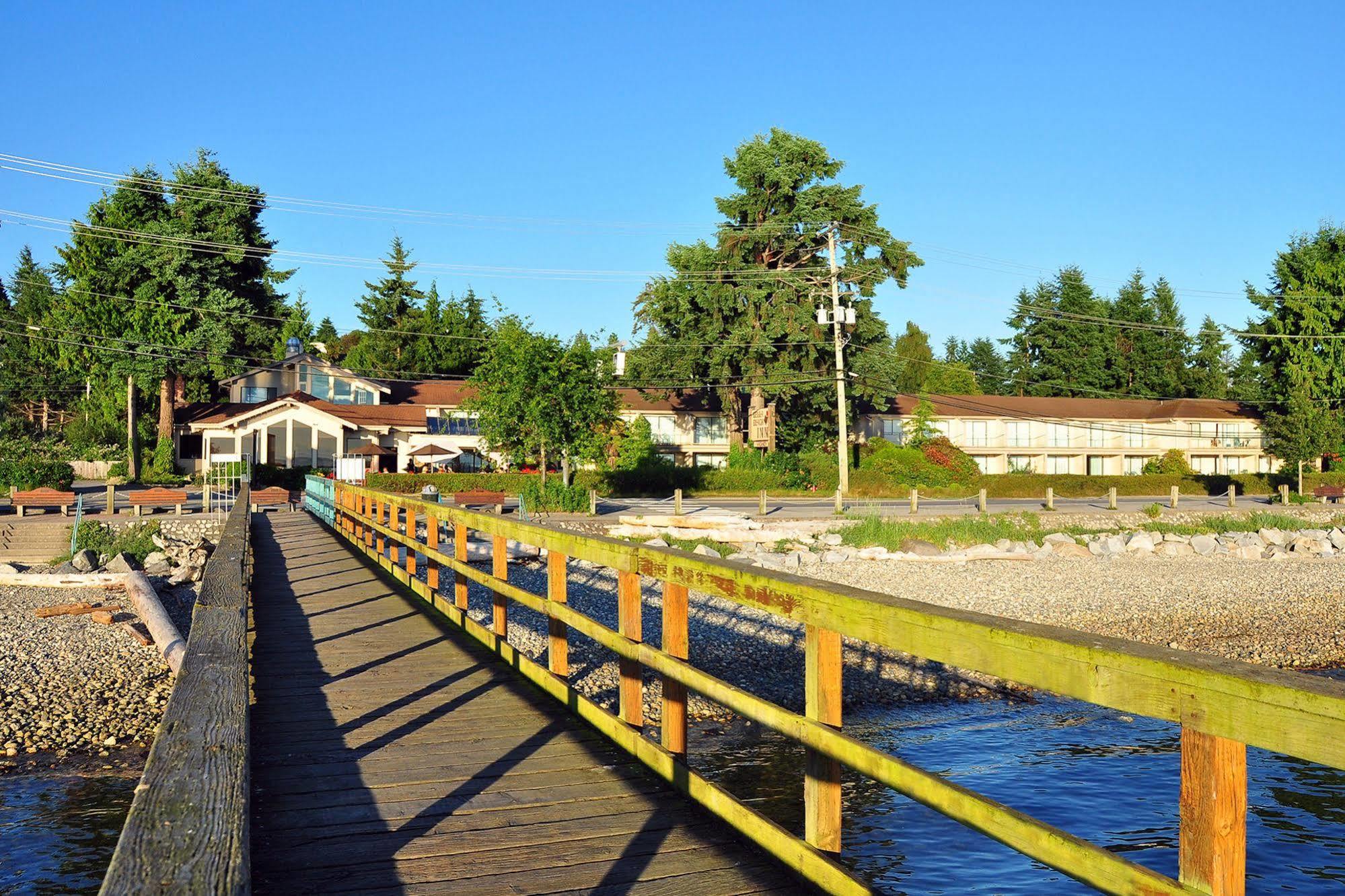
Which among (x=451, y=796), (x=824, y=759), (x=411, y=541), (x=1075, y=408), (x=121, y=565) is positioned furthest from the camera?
(x=1075, y=408)

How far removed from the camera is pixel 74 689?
11.7 metres

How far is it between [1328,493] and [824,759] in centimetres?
5748

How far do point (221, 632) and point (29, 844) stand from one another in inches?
87.9

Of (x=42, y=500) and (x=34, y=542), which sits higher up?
(x=42, y=500)

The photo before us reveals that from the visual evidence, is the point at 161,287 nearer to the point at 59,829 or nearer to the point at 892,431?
the point at 892,431

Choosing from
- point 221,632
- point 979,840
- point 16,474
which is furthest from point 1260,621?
point 16,474

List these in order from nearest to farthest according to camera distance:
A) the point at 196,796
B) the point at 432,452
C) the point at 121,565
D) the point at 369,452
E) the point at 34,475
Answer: the point at 196,796 < the point at 121,565 < the point at 34,475 < the point at 432,452 < the point at 369,452

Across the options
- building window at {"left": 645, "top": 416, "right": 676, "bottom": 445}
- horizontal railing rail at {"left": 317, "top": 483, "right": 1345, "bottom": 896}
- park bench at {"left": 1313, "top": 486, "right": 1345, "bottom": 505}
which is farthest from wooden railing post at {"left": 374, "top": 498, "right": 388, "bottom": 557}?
park bench at {"left": 1313, "top": 486, "right": 1345, "bottom": 505}

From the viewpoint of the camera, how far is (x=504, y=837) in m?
4.34

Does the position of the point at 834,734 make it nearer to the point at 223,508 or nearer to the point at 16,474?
the point at 223,508

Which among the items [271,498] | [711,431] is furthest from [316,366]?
[271,498]

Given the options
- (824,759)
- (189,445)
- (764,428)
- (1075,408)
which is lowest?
(824,759)

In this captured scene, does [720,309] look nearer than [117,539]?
No

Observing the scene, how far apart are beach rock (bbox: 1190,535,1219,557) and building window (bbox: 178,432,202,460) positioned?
48160 mm
